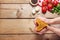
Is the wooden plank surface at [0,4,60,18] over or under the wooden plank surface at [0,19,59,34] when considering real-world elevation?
over

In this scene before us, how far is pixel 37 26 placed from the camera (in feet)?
3.51

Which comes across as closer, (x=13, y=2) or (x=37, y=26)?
(x=37, y=26)

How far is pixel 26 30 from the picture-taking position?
3.73 feet

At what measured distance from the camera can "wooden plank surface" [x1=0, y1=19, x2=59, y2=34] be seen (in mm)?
1138

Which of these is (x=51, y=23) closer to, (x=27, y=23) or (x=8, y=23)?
(x=27, y=23)

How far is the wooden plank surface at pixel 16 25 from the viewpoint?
114 centimetres

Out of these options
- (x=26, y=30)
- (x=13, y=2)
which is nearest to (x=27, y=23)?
(x=26, y=30)

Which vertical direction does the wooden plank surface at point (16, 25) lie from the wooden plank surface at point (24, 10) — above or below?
below

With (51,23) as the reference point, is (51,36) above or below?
below

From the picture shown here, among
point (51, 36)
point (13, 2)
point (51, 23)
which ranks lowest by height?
point (51, 36)

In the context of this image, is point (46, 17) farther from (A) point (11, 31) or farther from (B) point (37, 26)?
(A) point (11, 31)

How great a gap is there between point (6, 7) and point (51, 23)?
363 millimetres

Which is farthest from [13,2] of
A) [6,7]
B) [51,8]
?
[51,8]

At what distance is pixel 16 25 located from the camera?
45.1 inches
